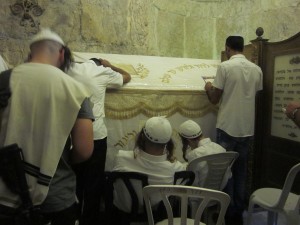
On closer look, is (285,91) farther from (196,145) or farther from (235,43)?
(196,145)

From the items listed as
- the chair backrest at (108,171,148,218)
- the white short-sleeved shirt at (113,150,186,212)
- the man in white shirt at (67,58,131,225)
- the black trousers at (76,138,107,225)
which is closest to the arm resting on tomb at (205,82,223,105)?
the man in white shirt at (67,58,131,225)

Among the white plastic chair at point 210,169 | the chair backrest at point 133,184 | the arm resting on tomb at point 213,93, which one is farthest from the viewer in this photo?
the arm resting on tomb at point 213,93

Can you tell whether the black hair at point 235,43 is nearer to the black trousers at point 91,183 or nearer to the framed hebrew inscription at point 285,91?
the framed hebrew inscription at point 285,91

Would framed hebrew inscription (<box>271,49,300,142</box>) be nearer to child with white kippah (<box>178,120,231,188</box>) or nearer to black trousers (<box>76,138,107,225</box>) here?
child with white kippah (<box>178,120,231,188</box>)

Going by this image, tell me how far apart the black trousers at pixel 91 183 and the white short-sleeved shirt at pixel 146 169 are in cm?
77

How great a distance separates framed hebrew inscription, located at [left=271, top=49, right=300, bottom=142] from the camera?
3359 mm

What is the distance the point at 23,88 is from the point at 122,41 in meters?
3.32

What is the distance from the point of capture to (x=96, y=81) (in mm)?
3035

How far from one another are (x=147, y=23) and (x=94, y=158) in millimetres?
2483

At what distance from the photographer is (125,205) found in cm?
217

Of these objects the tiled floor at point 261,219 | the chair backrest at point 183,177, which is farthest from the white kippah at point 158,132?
the tiled floor at point 261,219

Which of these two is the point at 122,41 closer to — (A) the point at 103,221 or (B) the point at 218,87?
(B) the point at 218,87

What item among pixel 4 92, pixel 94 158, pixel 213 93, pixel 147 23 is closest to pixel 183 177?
pixel 94 158

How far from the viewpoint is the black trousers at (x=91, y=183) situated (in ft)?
9.66
